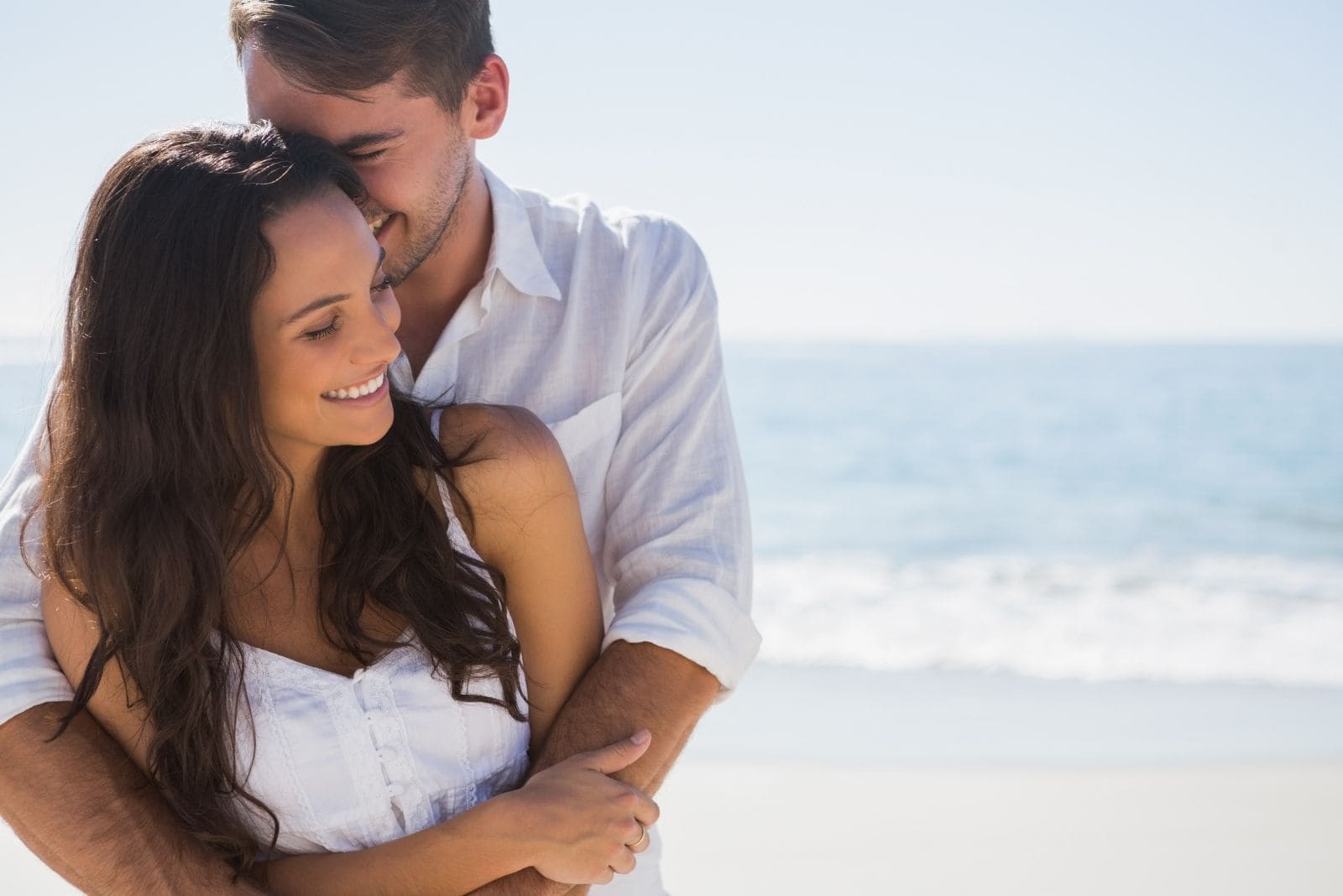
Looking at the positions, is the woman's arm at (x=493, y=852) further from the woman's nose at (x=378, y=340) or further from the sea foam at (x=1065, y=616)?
the sea foam at (x=1065, y=616)

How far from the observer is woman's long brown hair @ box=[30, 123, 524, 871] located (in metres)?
1.69

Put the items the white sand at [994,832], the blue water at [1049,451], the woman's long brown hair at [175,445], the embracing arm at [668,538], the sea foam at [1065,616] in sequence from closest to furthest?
the woman's long brown hair at [175,445] < the embracing arm at [668,538] < the white sand at [994,832] < the sea foam at [1065,616] < the blue water at [1049,451]

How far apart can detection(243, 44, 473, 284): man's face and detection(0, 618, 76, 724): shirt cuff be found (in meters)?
0.78

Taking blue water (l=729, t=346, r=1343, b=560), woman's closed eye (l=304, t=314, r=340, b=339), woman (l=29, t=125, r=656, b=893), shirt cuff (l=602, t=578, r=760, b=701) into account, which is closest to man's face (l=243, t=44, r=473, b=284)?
woman (l=29, t=125, r=656, b=893)

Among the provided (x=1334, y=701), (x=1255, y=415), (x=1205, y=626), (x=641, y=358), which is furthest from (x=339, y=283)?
Result: (x=1255, y=415)

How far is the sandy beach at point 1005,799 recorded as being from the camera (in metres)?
4.29

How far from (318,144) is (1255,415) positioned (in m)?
15.9

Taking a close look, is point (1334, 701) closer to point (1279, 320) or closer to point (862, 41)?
point (862, 41)

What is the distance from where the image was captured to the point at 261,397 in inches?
69.7

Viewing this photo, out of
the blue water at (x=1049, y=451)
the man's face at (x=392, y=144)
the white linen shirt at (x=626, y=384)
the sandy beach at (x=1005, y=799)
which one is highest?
the man's face at (x=392, y=144)

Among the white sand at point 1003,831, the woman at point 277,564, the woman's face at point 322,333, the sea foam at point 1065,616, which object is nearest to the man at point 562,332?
the woman at point 277,564

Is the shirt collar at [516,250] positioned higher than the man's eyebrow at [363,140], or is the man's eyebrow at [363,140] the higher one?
the man's eyebrow at [363,140]

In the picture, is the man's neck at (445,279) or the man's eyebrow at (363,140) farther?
the man's neck at (445,279)

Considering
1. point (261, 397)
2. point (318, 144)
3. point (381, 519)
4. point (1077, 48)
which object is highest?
point (318, 144)
